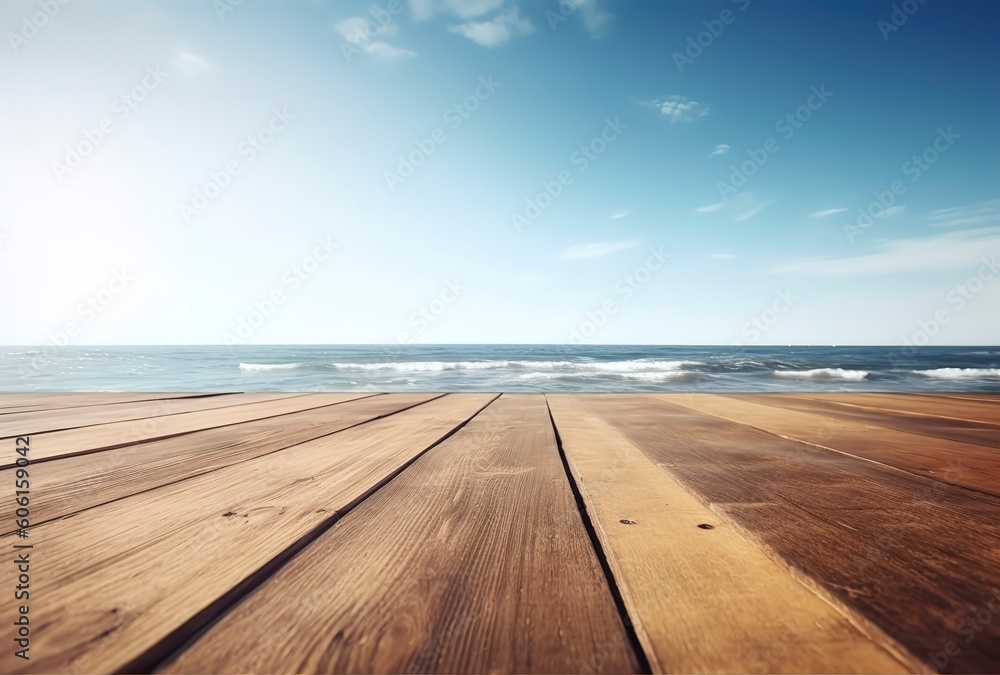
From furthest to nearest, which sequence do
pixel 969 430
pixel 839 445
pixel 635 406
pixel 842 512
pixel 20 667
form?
pixel 635 406 → pixel 969 430 → pixel 839 445 → pixel 842 512 → pixel 20 667

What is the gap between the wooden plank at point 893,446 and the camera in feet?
3.03

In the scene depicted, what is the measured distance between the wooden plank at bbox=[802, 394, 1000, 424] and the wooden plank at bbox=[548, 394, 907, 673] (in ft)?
6.61

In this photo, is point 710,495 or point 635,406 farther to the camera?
point 635,406

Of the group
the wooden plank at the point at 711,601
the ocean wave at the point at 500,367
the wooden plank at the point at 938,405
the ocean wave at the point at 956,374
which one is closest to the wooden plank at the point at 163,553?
the wooden plank at the point at 711,601

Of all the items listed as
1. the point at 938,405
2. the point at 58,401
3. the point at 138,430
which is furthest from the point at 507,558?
the point at 58,401

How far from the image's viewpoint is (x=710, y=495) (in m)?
0.77

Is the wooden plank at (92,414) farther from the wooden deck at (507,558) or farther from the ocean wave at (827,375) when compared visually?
the ocean wave at (827,375)

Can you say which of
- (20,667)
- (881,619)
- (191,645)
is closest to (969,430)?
(881,619)

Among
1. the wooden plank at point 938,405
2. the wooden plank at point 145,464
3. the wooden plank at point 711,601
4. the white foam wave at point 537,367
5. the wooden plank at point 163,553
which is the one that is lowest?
the white foam wave at point 537,367

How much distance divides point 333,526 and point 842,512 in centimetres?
80

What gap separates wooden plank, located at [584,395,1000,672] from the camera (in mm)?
408

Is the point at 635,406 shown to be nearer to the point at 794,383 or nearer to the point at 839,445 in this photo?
the point at 839,445

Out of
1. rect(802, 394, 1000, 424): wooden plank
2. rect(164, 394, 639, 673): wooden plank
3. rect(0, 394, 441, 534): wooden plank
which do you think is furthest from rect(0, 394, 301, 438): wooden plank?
Result: rect(802, 394, 1000, 424): wooden plank

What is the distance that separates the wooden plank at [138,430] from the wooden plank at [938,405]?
2989mm
